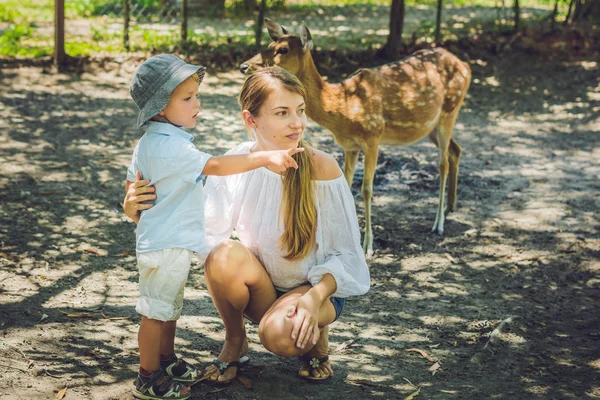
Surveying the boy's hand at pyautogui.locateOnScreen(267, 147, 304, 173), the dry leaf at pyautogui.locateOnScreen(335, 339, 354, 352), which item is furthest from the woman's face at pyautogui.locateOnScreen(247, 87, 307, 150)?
the dry leaf at pyautogui.locateOnScreen(335, 339, 354, 352)

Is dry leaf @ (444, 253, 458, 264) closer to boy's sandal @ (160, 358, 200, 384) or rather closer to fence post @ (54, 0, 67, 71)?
boy's sandal @ (160, 358, 200, 384)

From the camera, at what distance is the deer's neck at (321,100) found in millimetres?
6004

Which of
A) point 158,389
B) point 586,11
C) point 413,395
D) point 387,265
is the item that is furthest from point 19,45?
point 586,11

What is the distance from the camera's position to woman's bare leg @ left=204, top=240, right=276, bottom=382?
3.45 metres

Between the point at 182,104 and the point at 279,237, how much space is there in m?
0.80

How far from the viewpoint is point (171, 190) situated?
10.9 feet

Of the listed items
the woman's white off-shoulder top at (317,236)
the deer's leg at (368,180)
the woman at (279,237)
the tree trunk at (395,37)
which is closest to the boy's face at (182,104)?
the woman at (279,237)

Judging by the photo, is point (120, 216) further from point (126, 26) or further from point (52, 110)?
point (126, 26)

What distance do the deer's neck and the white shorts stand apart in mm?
2918

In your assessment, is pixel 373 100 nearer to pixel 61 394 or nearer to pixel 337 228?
pixel 337 228

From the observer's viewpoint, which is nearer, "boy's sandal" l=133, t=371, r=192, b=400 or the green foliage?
"boy's sandal" l=133, t=371, r=192, b=400

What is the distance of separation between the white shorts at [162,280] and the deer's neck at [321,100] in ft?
9.57

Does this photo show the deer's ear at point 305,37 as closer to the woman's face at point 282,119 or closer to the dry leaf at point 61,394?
the woman's face at point 282,119

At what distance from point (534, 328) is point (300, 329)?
79.4 inches
